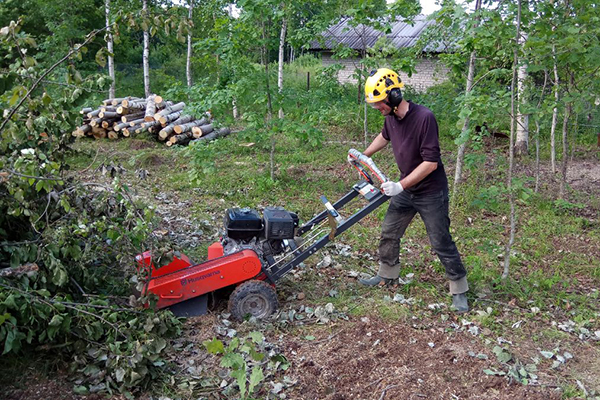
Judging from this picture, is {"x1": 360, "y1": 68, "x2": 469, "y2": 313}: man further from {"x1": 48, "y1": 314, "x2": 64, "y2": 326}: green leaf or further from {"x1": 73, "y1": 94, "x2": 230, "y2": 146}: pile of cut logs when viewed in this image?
{"x1": 73, "y1": 94, "x2": 230, "y2": 146}: pile of cut logs

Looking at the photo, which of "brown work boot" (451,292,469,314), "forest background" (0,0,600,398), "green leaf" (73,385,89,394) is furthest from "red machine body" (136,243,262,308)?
"brown work boot" (451,292,469,314)

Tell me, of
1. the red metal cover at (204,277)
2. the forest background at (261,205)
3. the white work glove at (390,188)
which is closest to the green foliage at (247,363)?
the forest background at (261,205)

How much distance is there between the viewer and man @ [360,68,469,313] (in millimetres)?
4461

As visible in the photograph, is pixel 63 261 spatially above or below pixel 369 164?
below

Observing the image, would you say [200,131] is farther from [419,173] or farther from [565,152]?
[419,173]

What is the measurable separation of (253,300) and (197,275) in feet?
1.75

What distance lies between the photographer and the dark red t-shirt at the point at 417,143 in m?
4.48

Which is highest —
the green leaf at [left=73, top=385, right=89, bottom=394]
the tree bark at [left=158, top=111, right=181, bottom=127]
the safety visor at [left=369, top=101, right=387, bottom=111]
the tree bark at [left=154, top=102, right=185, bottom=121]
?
the safety visor at [left=369, top=101, right=387, bottom=111]

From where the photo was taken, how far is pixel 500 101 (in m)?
5.00

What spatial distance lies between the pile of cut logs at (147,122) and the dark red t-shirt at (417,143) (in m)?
7.85

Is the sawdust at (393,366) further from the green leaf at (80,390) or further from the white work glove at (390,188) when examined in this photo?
the green leaf at (80,390)

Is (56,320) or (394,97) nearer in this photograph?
(56,320)

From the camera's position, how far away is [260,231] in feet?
15.6

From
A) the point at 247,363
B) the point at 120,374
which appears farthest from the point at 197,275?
the point at 120,374
